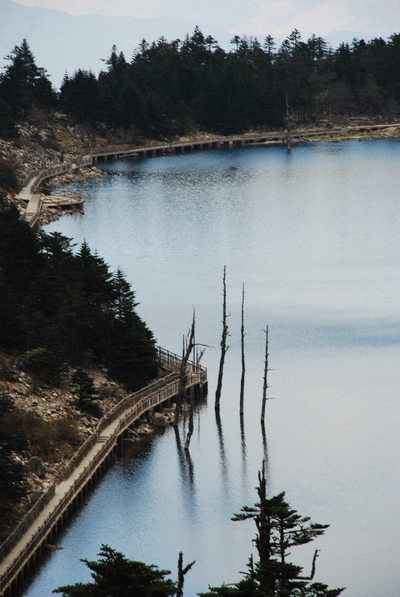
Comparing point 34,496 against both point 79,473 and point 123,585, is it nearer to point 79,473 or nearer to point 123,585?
point 79,473

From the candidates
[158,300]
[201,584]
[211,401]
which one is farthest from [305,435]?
[158,300]

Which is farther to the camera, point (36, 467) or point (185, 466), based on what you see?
point (185, 466)

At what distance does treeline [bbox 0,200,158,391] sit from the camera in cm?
7175

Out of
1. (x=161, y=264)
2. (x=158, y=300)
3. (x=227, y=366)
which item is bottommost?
(x=227, y=366)

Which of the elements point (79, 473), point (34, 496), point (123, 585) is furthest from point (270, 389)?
point (123, 585)

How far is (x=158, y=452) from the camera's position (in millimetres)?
67812

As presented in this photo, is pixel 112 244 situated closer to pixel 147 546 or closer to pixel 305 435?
pixel 305 435

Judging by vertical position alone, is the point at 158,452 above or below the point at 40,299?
below

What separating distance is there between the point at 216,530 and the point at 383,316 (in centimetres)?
4679

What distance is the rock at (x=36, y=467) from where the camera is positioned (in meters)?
57.2

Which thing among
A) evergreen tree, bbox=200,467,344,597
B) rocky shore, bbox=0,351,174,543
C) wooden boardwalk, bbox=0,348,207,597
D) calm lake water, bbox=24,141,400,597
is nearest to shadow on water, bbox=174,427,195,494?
calm lake water, bbox=24,141,400,597

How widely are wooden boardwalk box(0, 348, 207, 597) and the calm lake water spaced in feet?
3.82

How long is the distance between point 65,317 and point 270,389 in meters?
16.6

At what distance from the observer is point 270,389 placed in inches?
3150
